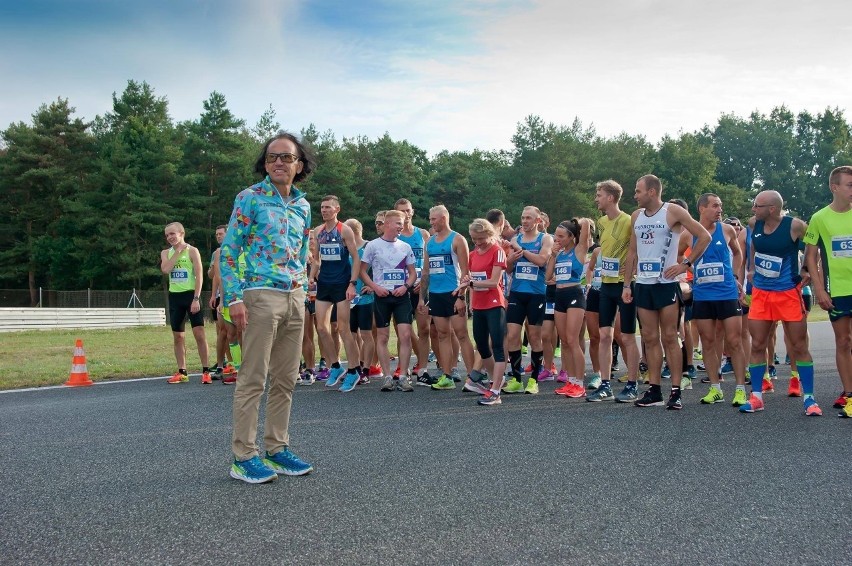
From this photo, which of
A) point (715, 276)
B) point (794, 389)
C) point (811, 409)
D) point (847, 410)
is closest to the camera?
point (847, 410)

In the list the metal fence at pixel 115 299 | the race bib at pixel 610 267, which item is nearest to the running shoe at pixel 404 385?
the race bib at pixel 610 267

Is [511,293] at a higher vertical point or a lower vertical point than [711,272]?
lower

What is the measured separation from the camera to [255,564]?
130 inches

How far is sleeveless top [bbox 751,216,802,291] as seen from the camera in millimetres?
7875

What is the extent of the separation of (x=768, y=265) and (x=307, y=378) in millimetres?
6217

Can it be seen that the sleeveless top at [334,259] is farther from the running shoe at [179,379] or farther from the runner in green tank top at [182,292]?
the running shoe at [179,379]

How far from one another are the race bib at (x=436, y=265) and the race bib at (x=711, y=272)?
308 centimetres

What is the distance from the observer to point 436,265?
32.0ft

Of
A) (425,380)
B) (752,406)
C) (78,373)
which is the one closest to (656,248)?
(752,406)

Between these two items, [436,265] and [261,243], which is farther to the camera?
[436,265]

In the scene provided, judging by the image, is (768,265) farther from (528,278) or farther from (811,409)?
(528,278)

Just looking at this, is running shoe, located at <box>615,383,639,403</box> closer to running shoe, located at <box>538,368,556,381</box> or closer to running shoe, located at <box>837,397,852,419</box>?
running shoe, located at <box>837,397,852,419</box>

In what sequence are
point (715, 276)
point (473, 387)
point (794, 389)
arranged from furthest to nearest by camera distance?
point (473, 387)
point (794, 389)
point (715, 276)

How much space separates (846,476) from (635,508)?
1679 millimetres
